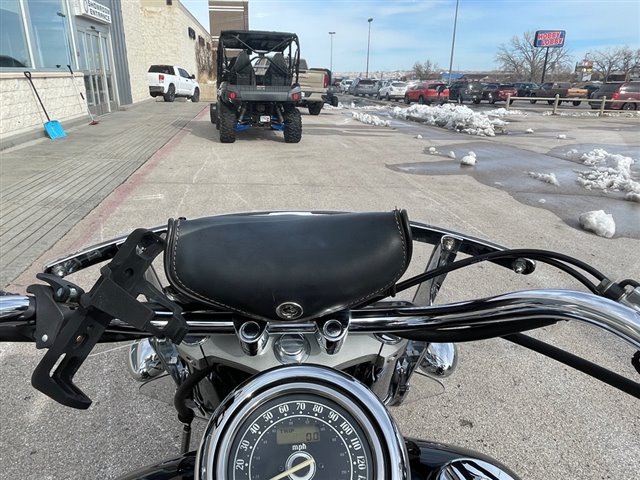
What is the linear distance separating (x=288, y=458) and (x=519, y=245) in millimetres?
4741

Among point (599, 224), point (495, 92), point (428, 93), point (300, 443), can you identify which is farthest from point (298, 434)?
point (495, 92)

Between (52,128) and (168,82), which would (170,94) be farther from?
(52,128)

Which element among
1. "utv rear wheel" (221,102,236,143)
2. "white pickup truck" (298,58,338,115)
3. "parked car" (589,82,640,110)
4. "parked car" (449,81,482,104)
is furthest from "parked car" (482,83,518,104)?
"utv rear wheel" (221,102,236,143)

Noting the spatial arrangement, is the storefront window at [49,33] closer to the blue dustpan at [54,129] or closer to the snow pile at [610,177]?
the blue dustpan at [54,129]

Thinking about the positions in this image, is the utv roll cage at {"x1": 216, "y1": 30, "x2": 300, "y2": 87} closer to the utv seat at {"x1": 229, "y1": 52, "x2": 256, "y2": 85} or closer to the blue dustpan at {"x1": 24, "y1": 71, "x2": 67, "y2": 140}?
the utv seat at {"x1": 229, "y1": 52, "x2": 256, "y2": 85}

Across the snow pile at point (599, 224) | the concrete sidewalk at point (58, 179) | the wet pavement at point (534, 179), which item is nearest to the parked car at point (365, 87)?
the wet pavement at point (534, 179)

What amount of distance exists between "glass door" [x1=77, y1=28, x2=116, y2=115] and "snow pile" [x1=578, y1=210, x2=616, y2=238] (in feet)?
46.3

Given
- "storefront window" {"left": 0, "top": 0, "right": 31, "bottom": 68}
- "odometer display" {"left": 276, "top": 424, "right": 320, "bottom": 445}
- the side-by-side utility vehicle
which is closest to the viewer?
"odometer display" {"left": 276, "top": 424, "right": 320, "bottom": 445}

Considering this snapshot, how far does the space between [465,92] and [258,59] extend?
23.7 m

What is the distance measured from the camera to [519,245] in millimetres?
5160

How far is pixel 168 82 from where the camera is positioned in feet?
81.0

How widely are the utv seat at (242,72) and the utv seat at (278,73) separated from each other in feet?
2.09

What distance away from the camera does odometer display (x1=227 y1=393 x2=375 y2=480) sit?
970 millimetres

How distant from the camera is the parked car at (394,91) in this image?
35438mm
